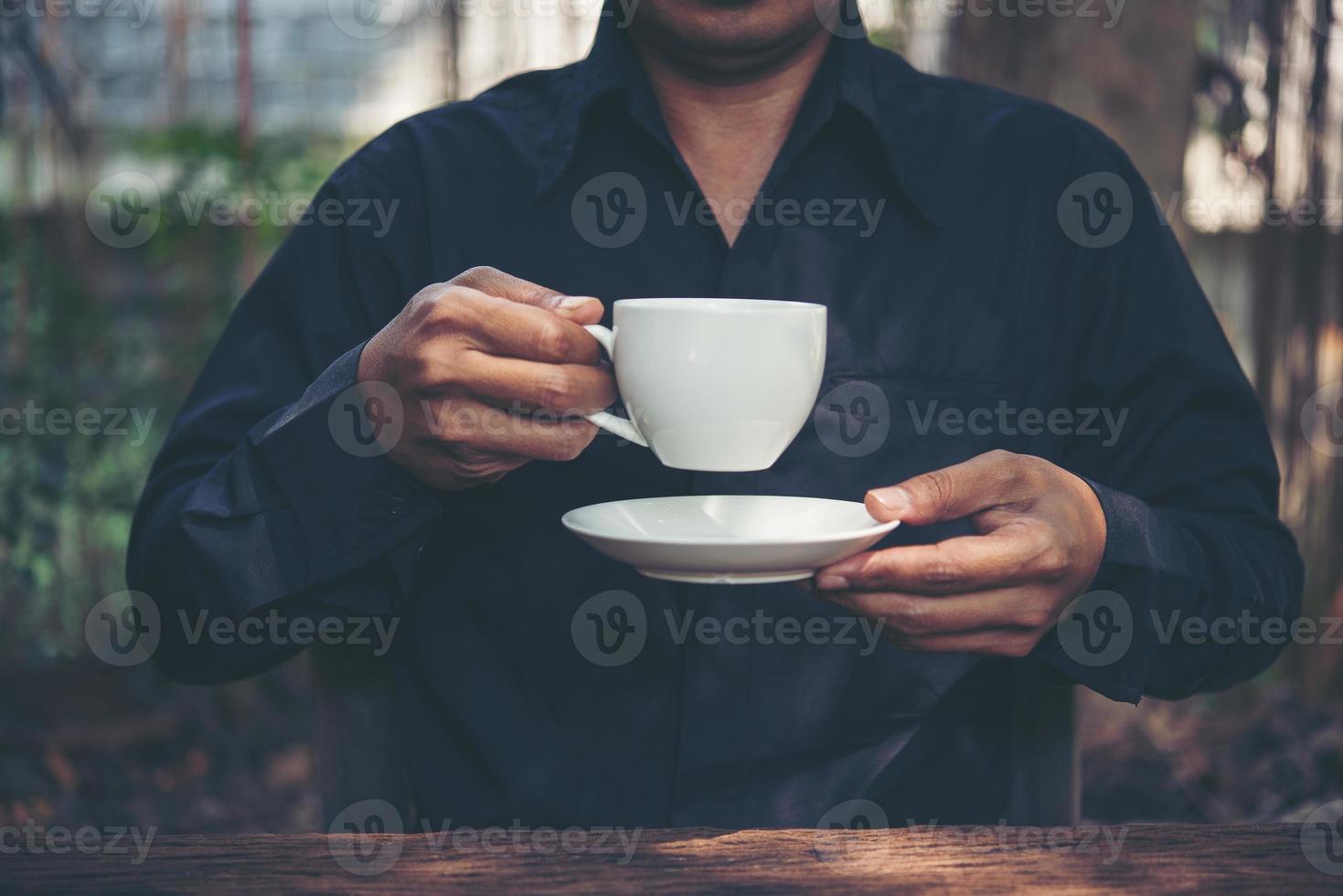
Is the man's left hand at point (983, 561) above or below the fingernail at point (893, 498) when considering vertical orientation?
below

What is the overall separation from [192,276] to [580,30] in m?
1.26

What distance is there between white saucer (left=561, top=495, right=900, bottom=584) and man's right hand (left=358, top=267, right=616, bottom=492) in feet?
0.31

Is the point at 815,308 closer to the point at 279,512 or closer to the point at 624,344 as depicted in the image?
the point at 624,344

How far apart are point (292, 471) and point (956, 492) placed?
2.14 ft

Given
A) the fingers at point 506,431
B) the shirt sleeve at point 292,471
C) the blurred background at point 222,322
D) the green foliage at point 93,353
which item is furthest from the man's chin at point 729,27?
the green foliage at point 93,353

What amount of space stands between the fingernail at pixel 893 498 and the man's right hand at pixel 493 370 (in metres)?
0.26

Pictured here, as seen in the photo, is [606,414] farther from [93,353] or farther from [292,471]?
[93,353]

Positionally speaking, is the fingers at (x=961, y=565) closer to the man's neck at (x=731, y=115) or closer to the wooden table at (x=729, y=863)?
the wooden table at (x=729, y=863)

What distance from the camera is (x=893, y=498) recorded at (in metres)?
0.95

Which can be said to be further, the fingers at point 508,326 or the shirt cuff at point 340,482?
the shirt cuff at point 340,482

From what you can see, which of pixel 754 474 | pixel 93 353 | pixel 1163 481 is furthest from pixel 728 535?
pixel 93 353

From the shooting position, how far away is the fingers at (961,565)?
37.4 inches

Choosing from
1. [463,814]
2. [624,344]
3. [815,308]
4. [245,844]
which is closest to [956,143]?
[815,308]

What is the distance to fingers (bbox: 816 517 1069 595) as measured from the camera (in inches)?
37.4
